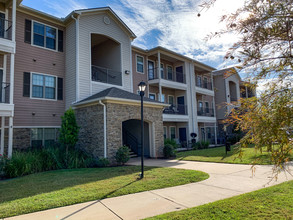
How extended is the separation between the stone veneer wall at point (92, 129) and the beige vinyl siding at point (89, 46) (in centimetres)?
150

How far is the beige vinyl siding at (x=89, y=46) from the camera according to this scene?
556 inches

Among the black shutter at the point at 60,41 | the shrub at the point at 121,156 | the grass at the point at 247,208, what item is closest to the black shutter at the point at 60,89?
the black shutter at the point at 60,41

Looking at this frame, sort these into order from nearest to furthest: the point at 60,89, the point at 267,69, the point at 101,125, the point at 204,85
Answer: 1. the point at 267,69
2. the point at 101,125
3. the point at 60,89
4. the point at 204,85

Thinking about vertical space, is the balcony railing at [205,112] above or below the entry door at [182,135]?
above

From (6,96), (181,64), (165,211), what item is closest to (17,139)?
(6,96)

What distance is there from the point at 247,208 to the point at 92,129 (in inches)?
370

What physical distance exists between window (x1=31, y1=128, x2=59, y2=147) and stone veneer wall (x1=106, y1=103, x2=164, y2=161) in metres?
4.11

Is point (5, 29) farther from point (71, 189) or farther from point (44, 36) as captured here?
point (71, 189)

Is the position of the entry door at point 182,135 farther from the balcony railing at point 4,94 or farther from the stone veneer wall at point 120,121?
the balcony railing at point 4,94

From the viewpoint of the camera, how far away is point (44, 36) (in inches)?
546

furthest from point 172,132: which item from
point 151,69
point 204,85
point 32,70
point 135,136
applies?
point 32,70

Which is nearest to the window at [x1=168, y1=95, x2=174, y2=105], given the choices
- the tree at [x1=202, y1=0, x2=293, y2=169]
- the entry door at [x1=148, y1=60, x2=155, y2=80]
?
the entry door at [x1=148, y1=60, x2=155, y2=80]

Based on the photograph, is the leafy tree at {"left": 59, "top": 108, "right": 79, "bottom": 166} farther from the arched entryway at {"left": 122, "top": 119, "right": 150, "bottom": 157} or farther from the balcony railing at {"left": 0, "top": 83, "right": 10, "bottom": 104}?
the arched entryway at {"left": 122, "top": 119, "right": 150, "bottom": 157}

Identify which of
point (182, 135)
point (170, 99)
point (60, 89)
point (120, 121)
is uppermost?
point (170, 99)
